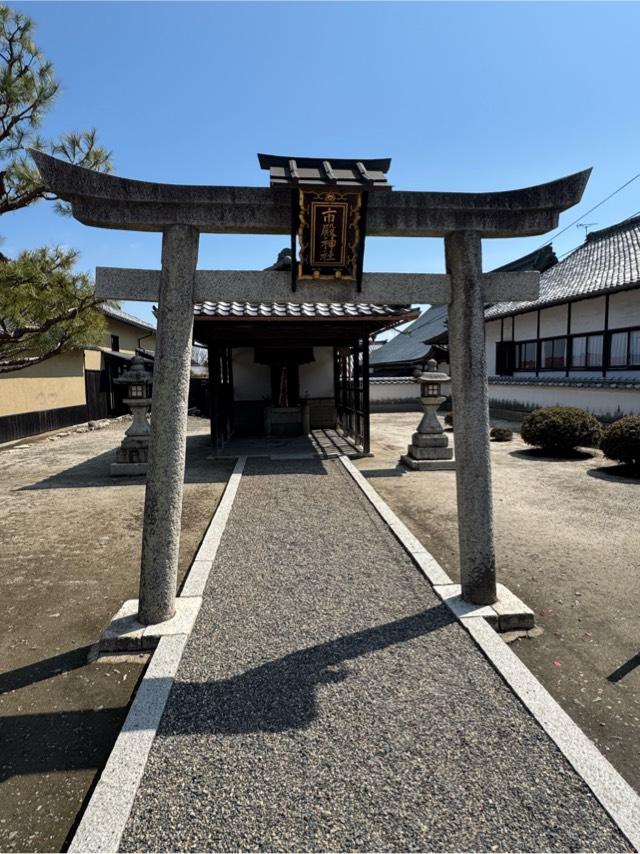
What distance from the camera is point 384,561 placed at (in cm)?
533

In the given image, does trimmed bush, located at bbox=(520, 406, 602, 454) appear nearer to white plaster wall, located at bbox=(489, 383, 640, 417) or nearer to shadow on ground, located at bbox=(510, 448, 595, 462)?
shadow on ground, located at bbox=(510, 448, 595, 462)

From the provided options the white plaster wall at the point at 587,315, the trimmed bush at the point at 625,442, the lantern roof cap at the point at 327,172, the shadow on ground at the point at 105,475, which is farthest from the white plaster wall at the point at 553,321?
the lantern roof cap at the point at 327,172

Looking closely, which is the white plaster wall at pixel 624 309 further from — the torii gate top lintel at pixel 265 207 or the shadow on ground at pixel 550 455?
the torii gate top lintel at pixel 265 207

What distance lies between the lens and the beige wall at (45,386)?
16109 millimetres

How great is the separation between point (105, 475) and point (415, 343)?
2770 cm

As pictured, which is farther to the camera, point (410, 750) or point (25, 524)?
point (25, 524)

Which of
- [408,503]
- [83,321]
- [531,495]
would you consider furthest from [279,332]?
[531,495]

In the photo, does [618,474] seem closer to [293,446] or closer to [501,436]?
[501,436]

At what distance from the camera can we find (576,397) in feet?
55.1

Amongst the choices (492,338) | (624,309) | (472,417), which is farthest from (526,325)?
(472,417)

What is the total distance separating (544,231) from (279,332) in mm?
9019

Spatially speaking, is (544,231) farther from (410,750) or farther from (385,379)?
(385,379)

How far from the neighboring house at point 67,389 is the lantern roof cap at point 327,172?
1522cm

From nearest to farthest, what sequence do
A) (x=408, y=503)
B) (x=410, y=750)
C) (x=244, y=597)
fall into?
(x=410, y=750) < (x=244, y=597) < (x=408, y=503)
